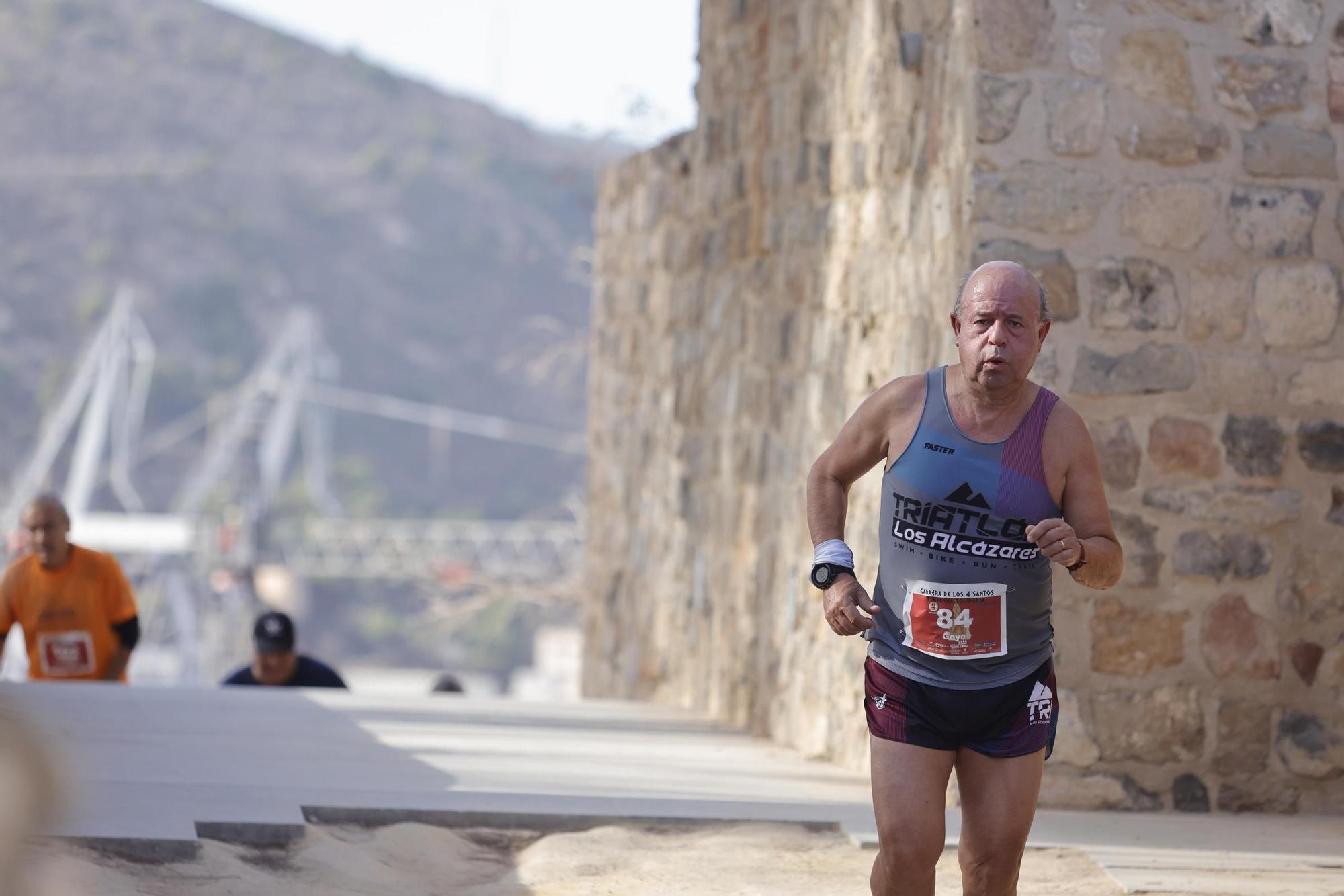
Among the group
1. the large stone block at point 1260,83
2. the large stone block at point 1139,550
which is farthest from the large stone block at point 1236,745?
the large stone block at point 1260,83

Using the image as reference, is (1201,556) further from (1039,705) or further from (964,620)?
(964,620)

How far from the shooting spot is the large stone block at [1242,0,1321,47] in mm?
5203

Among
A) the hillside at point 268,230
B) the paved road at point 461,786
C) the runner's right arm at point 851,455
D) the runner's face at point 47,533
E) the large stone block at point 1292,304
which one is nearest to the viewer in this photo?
the runner's right arm at point 851,455

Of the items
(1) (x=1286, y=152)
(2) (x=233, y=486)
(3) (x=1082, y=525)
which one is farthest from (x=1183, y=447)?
(2) (x=233, y=486)

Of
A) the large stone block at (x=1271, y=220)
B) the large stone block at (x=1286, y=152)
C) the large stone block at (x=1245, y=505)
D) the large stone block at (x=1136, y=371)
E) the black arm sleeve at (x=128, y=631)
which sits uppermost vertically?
the large stone block at (x=1286, y=152)

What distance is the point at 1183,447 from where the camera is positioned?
516 centimetres

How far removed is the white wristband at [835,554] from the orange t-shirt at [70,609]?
450cm

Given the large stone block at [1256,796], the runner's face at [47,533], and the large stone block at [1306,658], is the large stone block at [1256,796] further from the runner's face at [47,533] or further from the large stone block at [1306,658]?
the runner's face at [47,533]

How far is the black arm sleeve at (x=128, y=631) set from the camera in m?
7.30

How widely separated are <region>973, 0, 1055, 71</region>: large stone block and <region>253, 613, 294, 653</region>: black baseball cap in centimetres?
462

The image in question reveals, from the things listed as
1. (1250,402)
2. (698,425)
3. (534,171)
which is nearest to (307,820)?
(1250,402)

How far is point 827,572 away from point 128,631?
4.88m

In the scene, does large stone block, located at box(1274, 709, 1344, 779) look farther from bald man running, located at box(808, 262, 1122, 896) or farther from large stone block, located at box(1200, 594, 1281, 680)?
bald man running, located at box(808, 262, 1122, 896)

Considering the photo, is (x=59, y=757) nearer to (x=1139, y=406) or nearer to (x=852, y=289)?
(x=1139, y=406)
